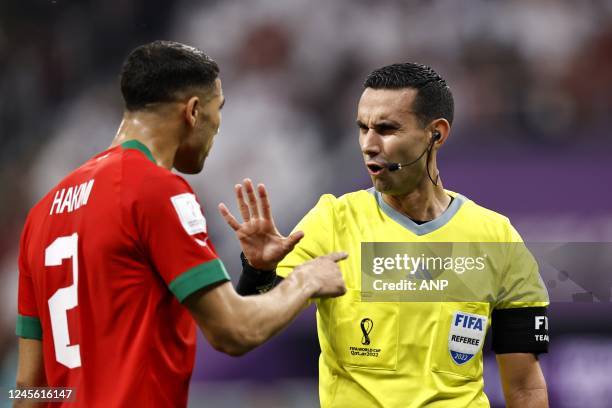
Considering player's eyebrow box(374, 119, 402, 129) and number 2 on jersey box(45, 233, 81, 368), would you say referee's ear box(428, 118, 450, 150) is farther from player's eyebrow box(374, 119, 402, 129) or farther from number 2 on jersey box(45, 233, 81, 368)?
number 2 on jersey box(45, 233, 81, 368)

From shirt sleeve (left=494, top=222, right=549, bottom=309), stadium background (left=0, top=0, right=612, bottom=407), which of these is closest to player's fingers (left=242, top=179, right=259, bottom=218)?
shirt sleeve (left=494, top=222, right=549, bottom=309)

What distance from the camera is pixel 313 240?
9.48 feet

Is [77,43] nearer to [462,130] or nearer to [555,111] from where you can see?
[462,130]

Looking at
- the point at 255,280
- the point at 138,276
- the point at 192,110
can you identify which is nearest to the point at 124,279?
the point at 138,276

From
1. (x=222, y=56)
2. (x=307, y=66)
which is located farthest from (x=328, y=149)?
(x=222, y=56)

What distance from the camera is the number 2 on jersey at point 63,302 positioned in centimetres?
204

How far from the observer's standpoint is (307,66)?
17.4ft

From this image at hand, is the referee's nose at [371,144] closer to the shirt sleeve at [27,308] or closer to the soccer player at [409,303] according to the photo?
the soccer player at [409,303]

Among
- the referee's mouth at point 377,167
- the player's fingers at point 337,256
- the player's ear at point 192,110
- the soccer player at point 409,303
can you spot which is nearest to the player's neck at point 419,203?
the soccer player at point 409,303

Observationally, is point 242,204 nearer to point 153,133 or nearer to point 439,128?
point 153,133

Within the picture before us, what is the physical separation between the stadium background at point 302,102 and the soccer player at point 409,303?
68.8 inches

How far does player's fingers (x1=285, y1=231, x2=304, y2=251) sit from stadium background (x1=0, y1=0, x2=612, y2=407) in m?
2.16

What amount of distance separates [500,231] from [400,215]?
1.17 ft

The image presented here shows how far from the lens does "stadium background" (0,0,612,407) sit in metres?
4.70
